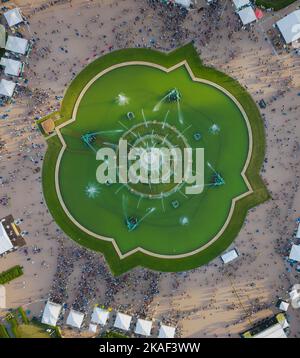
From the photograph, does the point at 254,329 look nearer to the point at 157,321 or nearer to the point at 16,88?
the point at 157,321

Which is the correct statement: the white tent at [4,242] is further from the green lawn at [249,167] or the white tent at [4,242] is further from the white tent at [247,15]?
the white tent at [247,15]

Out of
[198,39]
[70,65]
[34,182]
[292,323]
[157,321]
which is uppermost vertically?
[70,65]

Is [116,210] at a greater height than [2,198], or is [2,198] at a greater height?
[2,198]

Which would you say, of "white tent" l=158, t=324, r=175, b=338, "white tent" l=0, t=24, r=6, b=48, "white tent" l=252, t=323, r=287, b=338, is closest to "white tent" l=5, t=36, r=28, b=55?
"white tent" l=0, t=24, r=6, b=48

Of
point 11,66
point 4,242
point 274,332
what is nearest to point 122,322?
point 4,242

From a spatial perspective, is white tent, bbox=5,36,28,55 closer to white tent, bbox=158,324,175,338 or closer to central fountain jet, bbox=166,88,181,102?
central fountain jet, bbox=166,88,181,102

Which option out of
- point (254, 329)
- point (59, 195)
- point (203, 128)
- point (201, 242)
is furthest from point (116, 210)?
point (254, 329)
